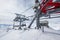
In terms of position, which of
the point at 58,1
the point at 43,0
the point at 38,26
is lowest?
the point at 38,26

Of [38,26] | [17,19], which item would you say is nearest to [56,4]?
[38,26]

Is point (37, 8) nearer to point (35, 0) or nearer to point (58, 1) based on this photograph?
point (35, 0)

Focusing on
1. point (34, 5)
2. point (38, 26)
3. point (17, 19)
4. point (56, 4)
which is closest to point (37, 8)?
point (34, 5)

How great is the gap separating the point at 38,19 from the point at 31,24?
343cm

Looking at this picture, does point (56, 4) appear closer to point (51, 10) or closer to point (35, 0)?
point (51, 10)

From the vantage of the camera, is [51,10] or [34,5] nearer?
[51,10]

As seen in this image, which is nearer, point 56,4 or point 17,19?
point 56,4

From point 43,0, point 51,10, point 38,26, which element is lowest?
point 38,26

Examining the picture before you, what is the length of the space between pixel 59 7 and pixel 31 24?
998 centimetres

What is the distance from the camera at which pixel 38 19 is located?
15.3 m

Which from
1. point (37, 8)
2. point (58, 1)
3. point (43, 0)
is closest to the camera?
point (58, 1)

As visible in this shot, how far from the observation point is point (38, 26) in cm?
1502

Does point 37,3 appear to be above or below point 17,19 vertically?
above

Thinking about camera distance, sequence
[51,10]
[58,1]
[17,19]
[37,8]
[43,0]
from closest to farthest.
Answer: [58,1]
[51,10]
[43,0]
[37,8]
[17,19]
